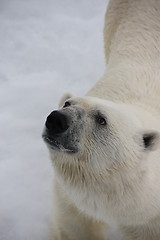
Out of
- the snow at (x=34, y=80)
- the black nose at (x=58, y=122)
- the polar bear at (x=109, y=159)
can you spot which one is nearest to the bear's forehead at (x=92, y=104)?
the polar bear at (x=109, y=159)

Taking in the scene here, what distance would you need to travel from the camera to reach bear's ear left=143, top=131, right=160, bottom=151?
2.62m

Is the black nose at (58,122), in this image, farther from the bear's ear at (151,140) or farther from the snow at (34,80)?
the snow at (34,80)

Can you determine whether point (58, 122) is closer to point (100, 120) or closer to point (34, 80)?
point (100, 120)

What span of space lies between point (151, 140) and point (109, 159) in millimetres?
263

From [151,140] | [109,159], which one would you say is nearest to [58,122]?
[109,159]

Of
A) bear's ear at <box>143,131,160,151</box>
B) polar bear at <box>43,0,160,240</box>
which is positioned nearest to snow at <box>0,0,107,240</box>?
polar bear at <box>43,0,160,240</box>

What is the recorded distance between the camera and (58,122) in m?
2.40

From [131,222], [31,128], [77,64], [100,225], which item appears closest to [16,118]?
[31,128]

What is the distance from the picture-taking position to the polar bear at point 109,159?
2.49 m

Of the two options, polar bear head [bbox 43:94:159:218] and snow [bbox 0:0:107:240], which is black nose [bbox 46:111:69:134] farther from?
snow [bbox 0:0:107:240]

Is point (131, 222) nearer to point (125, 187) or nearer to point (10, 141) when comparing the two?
point (125, 187)

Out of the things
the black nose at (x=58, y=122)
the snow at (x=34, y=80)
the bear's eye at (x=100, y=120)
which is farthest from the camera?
the snow at (x=34, y=80)

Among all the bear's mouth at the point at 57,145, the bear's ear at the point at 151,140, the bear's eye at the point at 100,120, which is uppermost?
the bear's eye at the point at 100,120

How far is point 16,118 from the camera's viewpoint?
4594 mm
